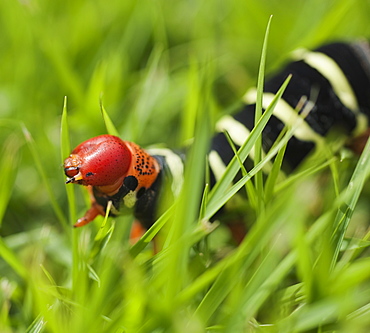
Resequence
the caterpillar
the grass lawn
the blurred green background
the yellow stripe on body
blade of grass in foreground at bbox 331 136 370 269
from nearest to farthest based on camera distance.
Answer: the grass lawn
blade of grass in foreground at bbox 331 136 370 269
the caterpillar
the yellow stripe on body
the blurred green background

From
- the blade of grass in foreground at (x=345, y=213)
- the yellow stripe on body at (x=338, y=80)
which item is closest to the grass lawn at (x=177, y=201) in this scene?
the blade of grass in foreground at (x=345, y=213)

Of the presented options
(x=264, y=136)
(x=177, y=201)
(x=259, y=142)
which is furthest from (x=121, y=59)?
(x=177, y=201)

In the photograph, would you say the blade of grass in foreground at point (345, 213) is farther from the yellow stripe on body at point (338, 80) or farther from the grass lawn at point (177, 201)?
the yellow stripe on body at point (338, 80)

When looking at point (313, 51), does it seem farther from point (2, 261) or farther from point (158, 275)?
point (2, 261)

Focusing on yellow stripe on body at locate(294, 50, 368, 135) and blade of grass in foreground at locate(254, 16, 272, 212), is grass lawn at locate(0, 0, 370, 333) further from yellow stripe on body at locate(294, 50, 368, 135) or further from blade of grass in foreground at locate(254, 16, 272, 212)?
yellow stripe on body at locate(294, 50, 368, 135)

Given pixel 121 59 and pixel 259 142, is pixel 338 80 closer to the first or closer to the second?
pixel 259 142

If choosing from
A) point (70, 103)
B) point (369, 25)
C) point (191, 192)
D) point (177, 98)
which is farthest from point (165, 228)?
point (369, 25)

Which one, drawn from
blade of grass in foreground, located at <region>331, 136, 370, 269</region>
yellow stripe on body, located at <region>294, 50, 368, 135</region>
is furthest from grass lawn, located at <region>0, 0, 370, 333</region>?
yellow stripe on body, located at <region>294, 50, 368, 135</region>
